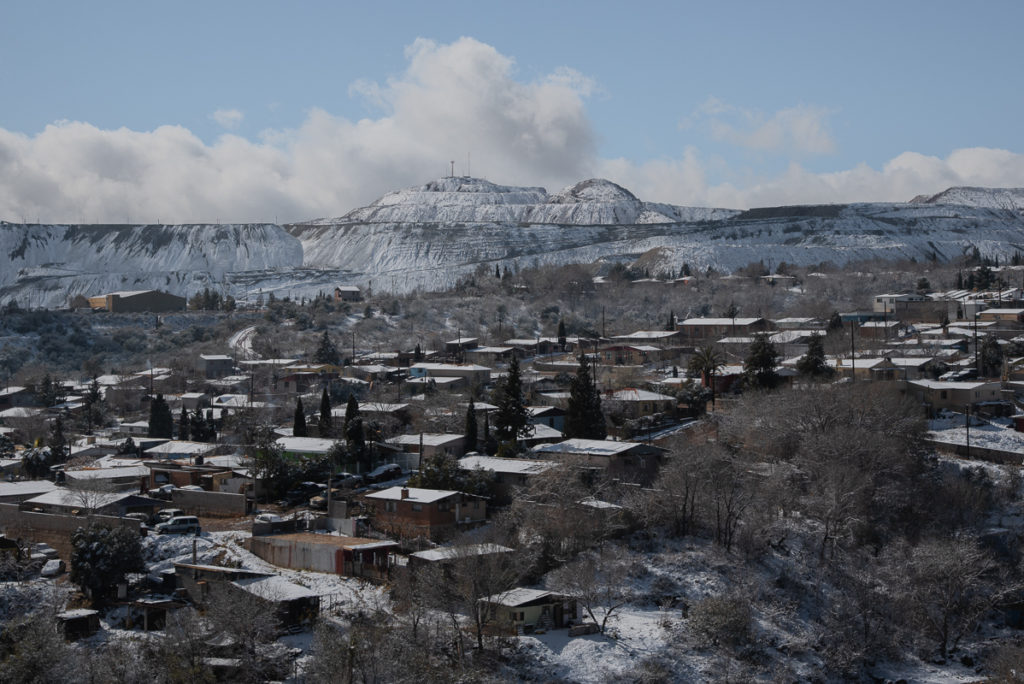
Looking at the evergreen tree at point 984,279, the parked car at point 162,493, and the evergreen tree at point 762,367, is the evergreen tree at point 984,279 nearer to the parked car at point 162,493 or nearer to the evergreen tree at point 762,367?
the evergreen tree at point 762,367

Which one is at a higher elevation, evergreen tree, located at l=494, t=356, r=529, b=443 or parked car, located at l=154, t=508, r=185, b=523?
evergreen tree, located at l=494, t=356, r=529, b=443

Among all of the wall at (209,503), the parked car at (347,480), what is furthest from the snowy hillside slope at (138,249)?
the wall at (209,503)

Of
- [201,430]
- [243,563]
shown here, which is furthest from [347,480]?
[201,430]

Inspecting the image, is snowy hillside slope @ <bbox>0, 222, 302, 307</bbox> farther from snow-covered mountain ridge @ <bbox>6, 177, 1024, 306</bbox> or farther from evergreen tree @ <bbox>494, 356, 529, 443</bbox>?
evergreen tree @ <bbox>494, 356, 529, 443</bbox>

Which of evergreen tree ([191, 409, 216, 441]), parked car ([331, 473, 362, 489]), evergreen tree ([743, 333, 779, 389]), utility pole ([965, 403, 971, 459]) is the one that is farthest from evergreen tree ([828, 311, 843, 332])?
parked car ([331, 473, 362, 489])

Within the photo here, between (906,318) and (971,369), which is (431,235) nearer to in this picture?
(906,318)

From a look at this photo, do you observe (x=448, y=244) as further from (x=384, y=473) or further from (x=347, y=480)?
(x=347, y=480)
